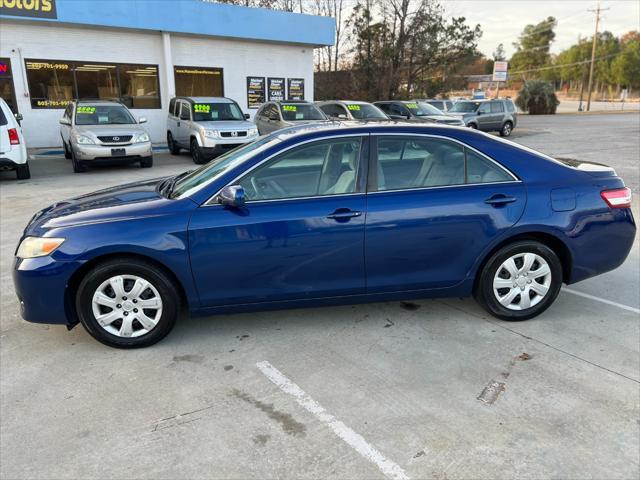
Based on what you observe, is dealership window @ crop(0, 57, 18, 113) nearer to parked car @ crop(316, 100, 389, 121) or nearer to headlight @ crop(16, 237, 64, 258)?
parked car @ crop(316, 100, 389, 121)

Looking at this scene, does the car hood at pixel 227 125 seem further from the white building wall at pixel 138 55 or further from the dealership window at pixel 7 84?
the dealership window at pixel 7 84

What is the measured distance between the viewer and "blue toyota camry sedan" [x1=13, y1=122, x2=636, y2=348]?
3.49 m

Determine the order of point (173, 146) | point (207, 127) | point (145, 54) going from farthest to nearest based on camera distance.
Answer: point (145, 54)
point (173, 146)
point (207, 127)

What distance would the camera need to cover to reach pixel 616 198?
13.2 feet

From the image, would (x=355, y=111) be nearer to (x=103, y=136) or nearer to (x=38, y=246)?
(x=103, y=136)

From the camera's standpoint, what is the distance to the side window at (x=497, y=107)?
76.1 ft

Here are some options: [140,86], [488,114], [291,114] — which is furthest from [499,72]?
[140,86]

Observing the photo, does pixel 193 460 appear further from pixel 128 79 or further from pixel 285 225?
pixel 128 79

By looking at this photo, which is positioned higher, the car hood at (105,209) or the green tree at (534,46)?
the green tree at (534,46)

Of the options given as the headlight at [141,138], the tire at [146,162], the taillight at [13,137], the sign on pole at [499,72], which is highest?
the sign on pole at [499,72]

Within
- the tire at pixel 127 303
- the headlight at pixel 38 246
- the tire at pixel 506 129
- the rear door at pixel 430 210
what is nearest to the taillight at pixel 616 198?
the rear door at pixel 430 210

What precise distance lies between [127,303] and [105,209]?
717 millimetres

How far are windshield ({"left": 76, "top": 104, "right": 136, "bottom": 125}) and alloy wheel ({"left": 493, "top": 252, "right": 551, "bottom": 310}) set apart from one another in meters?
11.6

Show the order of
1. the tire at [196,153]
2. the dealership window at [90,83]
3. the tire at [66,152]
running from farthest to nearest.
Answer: the dealership window at [90,83] → the tire at [66,152] → the tire at [196,153]
